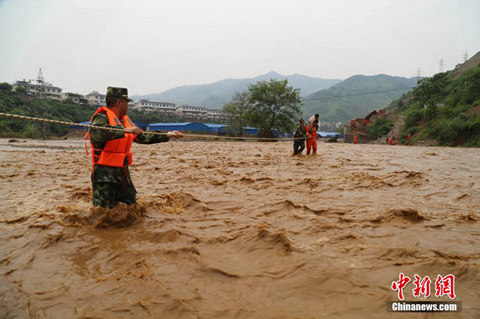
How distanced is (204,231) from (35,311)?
1.90m

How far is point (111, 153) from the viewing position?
11.9ft

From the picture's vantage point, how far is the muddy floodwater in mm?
2078

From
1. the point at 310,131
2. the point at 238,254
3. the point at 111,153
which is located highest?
the point at 310,131

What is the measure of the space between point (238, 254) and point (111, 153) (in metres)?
2.13

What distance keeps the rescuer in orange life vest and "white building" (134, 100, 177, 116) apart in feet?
324

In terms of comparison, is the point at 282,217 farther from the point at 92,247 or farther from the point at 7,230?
the point at 7,230

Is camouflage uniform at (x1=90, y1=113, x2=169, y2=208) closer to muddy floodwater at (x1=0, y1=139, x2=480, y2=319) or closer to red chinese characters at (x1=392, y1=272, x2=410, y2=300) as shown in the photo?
muddy floodwater at (x1=0, y1=139, x2=480, y2=319)

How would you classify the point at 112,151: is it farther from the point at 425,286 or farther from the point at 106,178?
the point at 425,286

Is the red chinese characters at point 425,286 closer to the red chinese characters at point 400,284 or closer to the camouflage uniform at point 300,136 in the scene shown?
the red chinese characters at point 400,284

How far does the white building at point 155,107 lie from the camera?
102m

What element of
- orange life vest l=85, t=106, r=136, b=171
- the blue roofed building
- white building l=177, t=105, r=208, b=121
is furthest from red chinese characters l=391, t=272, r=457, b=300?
white building l=177, t=105, r=208, b=121

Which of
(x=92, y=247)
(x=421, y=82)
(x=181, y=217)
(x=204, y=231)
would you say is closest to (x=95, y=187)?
(x=92, y=247)

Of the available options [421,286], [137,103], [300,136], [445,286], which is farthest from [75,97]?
[445,286]

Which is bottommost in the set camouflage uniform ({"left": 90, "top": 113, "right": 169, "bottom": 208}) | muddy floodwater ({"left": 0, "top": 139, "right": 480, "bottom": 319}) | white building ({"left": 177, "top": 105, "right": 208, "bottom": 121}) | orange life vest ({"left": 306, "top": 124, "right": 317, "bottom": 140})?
muddy floodwater ({"left": 0, "top": 139, "right": 480, "bottom": 319})
